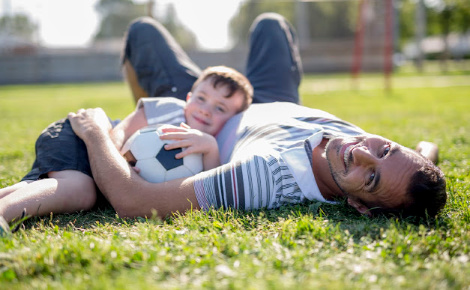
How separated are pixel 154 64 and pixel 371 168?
9.88 ft

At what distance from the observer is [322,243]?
89.7 inches

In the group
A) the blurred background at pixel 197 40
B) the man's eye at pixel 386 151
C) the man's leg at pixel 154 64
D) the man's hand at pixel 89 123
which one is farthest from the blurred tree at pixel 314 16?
the man's eye at pixel 386 151

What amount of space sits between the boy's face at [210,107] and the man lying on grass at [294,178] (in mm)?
662

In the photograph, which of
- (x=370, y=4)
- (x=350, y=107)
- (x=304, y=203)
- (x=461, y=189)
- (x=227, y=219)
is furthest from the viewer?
(x=370, y=4)

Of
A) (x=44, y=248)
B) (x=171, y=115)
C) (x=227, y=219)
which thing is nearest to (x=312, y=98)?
(x=171, y=115)

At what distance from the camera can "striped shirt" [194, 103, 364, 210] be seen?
8.91ft

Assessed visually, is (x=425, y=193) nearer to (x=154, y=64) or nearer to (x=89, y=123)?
(x=89, y=123)

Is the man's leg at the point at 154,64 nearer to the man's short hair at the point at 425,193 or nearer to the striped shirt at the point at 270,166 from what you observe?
the striped shirt at the point at 270,166

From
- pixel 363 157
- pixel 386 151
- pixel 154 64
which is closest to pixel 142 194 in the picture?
pixel 363 157

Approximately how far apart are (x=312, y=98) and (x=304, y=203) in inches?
399

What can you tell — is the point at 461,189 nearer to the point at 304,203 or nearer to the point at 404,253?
the point at 304,203

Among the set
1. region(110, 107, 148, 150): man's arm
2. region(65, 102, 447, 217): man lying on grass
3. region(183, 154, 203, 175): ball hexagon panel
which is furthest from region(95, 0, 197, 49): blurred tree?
region(65, 102, 447, 217): man lying on grass

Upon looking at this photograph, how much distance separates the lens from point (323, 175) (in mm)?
3008

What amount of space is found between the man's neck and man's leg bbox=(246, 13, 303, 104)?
172 centimetres
